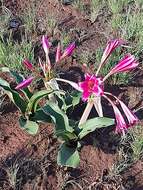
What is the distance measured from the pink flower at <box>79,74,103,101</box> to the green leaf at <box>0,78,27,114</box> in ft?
2.17

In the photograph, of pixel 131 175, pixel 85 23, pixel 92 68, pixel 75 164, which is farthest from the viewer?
pixel 85 23

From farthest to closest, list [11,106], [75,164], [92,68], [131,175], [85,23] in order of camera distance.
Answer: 1. [85,23]
2. [92,68]
3. [11,106]
4. [131,175]
5. [75,164]

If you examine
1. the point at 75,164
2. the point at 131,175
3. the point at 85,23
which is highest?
the point at 85,23

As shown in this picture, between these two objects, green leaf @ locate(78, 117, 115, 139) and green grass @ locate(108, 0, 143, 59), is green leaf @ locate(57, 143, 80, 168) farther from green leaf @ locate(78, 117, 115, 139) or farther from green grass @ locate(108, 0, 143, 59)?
green grass @ locate(108, 0, 143, 59)

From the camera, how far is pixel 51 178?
2920 millimetres

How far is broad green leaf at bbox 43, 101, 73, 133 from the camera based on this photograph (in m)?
2.97

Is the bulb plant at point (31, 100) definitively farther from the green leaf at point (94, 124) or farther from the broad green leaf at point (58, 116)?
the green leaf at point (94, 124)

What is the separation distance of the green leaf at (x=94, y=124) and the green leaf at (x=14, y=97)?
0.43m

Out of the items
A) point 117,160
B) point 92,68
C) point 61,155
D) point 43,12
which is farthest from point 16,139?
point 43,12

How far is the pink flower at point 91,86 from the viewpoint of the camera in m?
2.55

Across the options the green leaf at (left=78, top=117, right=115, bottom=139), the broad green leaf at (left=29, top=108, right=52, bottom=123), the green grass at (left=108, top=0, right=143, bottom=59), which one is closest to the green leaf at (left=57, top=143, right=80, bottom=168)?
the green leaf at (left=78, top=117, right=115, bottom=139)

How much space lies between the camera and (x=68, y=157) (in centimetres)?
288

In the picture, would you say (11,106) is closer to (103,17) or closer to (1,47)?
(1,47)

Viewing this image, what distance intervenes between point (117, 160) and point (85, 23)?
1618mm
